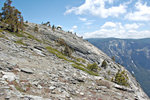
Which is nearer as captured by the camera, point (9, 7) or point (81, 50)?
point (9, 7)

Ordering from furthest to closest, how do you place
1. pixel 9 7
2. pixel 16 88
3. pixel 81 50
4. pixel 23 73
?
pixel 81 50 → pixel 9 7 → pixel 23 73 → pixel 16 88

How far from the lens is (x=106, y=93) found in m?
13.7

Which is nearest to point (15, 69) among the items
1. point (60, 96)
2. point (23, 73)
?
point (23, 73)

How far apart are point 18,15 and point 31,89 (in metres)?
47.6

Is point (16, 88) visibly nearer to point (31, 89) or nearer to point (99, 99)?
point (31, 89)

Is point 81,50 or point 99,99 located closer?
point 99,99

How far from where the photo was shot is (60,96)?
34.6 ft

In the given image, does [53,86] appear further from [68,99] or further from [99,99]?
[99,99]

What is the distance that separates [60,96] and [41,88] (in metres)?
2.18

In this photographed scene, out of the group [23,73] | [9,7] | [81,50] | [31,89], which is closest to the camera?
[31,89]

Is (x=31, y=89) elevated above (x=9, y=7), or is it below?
below

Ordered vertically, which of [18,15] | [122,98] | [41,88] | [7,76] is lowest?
[122,98]

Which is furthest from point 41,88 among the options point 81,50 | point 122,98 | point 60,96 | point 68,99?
point 81,50

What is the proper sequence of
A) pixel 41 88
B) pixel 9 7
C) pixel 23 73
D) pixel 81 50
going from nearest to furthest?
pixel 41 88 → pixel 23 73 → pixel 9 7 → pixel 81 50
